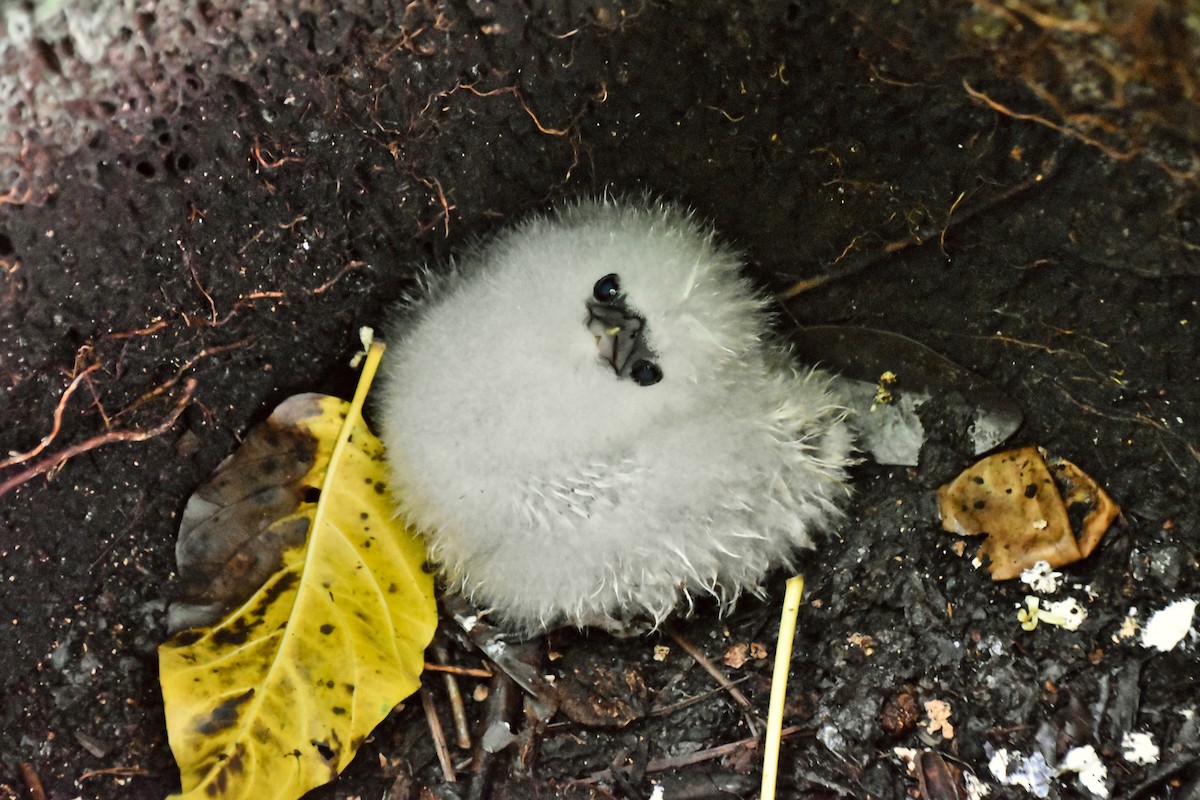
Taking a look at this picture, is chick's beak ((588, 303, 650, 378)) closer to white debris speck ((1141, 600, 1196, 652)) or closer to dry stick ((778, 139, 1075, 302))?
dry stick ((778, 139, 1075, 302))

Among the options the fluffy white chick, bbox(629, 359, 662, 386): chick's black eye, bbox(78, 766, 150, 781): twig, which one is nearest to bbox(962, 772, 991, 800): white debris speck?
the fluffy white chick

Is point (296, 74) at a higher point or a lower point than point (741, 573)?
higher

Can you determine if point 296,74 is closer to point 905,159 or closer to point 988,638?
point 905,159

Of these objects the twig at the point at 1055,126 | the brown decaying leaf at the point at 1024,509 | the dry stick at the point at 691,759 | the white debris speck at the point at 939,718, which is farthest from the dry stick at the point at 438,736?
the twig at the point at 1055,126

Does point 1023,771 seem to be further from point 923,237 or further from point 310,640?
point 310,640

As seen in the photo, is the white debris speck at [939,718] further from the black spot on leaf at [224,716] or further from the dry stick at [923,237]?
the black spot on leaf at [224,716]

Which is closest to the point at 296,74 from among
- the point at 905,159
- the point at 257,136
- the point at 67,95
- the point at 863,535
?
the point at 257,136
